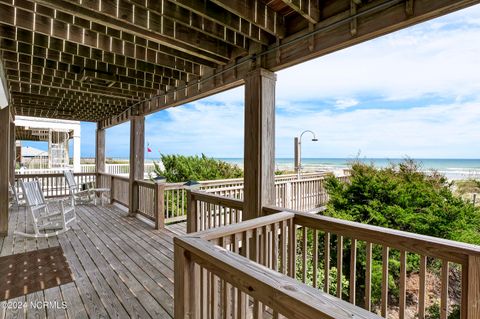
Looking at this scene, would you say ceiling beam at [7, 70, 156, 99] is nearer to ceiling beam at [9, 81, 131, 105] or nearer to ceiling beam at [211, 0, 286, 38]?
ceiling beam at [9, 81, 131, 105]

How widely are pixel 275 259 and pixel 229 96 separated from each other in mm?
34835

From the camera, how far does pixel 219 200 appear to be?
3088 millimetres

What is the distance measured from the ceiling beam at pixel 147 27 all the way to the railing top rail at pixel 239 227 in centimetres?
184

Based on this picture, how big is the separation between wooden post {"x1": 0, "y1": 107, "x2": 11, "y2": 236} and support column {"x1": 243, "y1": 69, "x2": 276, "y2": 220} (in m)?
4.38

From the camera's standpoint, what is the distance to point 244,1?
202 centimetres

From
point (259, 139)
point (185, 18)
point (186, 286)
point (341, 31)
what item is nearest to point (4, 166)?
point (185, 18)

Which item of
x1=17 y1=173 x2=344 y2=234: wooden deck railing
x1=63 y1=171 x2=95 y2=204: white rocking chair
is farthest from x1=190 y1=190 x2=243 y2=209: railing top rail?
x1=63 y1=171 x2=95 y2=204: white rocking chair

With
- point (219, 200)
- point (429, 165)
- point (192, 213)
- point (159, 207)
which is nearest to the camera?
point (219, 200)

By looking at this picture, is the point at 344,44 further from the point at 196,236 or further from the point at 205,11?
the point at 196,236

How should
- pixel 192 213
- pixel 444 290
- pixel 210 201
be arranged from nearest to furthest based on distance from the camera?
pixel 444 290 < pixel 210 201 < pixel 192 213

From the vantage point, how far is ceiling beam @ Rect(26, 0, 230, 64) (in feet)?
6.49

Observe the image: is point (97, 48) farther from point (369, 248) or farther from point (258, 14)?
point (369, 248)

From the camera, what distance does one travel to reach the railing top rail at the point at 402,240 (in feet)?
4.61

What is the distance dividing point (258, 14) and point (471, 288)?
2.34m
